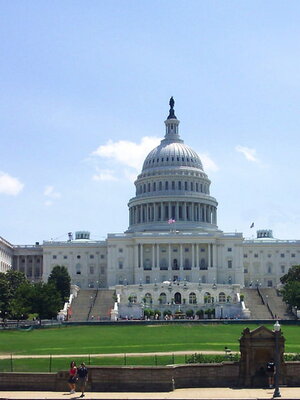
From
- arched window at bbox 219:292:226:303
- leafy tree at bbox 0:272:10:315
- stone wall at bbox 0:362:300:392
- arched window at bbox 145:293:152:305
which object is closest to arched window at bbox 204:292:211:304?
arched window at bbox 219:292:226:303

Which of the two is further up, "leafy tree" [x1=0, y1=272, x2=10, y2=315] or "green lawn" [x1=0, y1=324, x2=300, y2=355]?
"leafy tree" [x1=0, y1=272, x2=10, y2=315]

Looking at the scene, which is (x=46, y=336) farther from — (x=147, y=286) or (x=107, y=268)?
(x=107, y=268)

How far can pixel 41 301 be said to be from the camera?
12281 centimetres

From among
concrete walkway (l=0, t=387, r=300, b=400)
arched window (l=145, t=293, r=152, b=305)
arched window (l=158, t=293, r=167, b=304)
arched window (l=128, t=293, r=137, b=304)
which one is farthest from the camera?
arched window (l=158, t=293, r=167, b=304)

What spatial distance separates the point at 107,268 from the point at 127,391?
147385 mm

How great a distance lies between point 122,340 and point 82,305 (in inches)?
2660

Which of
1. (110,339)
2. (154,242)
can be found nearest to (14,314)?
(110,339)

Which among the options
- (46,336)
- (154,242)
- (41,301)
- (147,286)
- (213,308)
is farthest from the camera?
(154,242)

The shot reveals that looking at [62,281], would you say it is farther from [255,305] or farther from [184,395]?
[184,395]

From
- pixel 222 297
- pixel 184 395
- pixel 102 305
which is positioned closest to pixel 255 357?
pixel 184 395

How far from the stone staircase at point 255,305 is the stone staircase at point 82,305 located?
28.0 m

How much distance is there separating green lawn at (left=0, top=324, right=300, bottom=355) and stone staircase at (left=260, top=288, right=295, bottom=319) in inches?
1127

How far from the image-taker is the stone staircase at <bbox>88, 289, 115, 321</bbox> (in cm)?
14251

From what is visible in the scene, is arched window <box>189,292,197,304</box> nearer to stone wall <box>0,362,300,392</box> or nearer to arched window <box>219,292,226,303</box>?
arched window <box>219,292,226,303</box>
